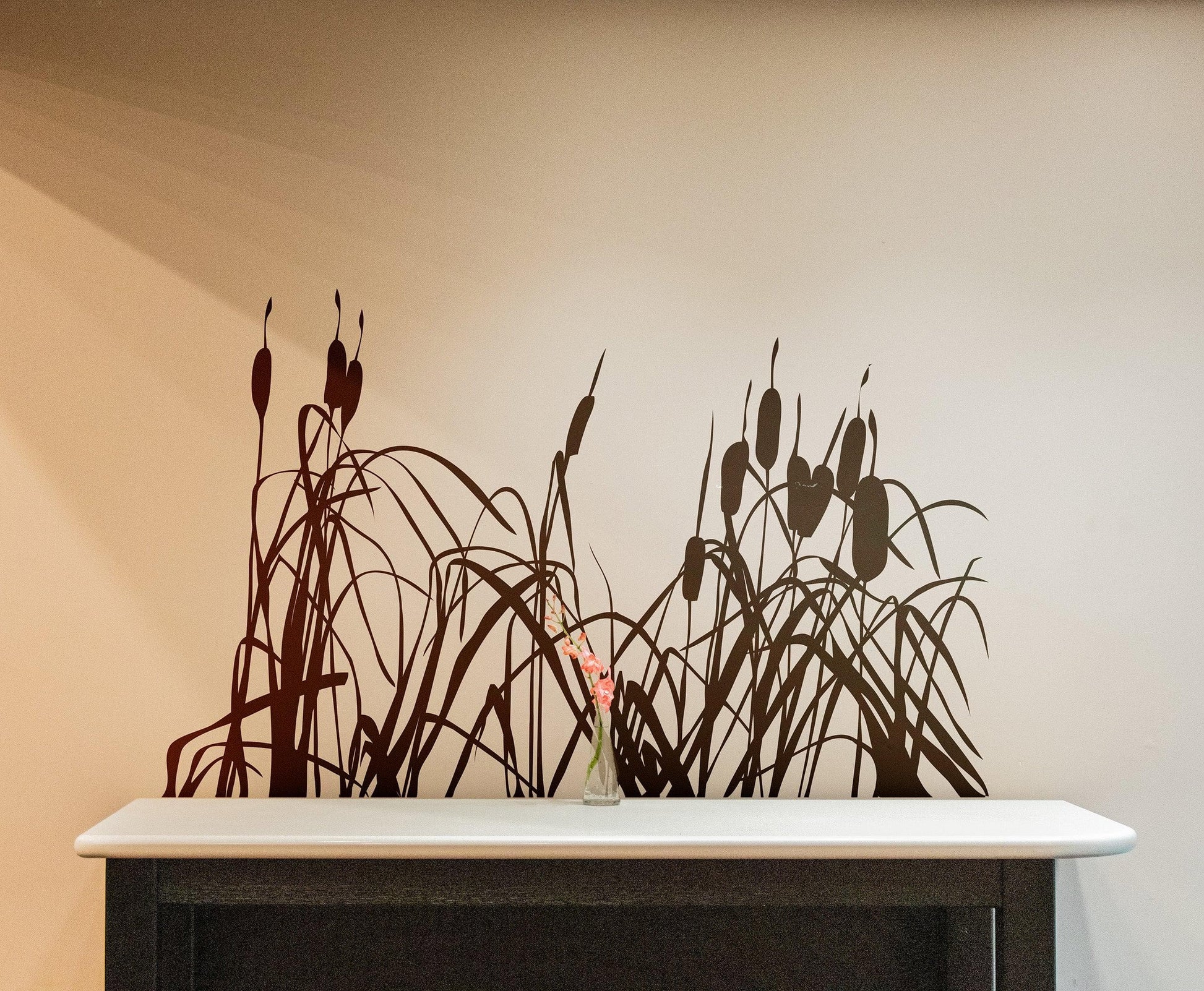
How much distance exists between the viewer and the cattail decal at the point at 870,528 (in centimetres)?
177

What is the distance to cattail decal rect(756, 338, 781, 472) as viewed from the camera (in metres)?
1.79

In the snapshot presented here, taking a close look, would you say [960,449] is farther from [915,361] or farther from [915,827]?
[915,827]

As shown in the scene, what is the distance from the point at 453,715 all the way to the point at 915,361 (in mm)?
1177

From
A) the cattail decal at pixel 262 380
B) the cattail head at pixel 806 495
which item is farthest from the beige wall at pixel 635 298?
the cattail head at pixel 806 495

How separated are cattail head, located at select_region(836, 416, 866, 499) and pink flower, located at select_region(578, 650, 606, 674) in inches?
23.7

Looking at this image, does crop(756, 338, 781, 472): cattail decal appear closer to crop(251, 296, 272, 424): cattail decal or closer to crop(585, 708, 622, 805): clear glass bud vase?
crop(585, 708, 622, 805): clear glass bud vase

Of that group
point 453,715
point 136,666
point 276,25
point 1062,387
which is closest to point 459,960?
point 453,715

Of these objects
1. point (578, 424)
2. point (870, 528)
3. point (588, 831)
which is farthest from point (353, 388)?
point (870, 528)

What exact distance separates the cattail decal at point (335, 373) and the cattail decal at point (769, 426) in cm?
84

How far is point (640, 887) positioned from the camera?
1377 mm

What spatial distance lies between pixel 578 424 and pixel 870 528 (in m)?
0.63

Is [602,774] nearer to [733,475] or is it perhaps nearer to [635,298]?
[733,475]

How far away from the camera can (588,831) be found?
139 cm

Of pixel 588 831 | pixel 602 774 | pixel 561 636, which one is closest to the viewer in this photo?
pixel 588 831
